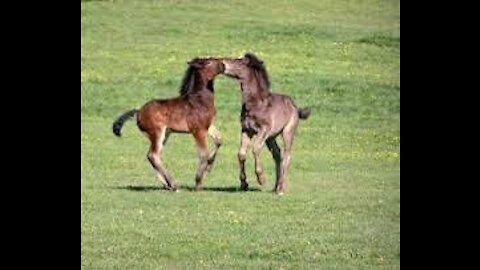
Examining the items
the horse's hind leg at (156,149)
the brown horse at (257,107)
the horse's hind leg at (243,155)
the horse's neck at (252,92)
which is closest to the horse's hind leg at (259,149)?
the brown horse at (257,107)

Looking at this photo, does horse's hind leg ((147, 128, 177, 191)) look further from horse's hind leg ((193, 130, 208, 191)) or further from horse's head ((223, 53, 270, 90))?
horse's head ((223, 53, 270, 90))

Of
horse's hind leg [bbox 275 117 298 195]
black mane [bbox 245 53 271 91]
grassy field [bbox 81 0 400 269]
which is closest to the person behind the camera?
grassy field [bbox 81 0 400 269]

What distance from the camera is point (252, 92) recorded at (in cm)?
1455

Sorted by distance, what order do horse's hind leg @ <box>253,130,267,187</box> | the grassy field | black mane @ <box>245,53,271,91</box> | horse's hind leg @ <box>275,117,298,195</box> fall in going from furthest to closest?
horse's hind leg @ <box>275,117,298,195</box>, black mane @ <box>245,53,271,91</box>, horse's hind leg @ <box>253,130,267,187</box>, the grassy field

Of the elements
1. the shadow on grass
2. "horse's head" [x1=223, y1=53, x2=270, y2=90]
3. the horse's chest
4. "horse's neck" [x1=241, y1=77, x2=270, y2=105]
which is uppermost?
"horse's head" [x1=223, y1=53, x2=270, y2=90]

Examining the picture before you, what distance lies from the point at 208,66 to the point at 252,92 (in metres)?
0.59

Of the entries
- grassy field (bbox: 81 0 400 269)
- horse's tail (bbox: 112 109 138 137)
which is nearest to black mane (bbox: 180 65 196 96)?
horse's tail (bbox: 112 109 138 137)

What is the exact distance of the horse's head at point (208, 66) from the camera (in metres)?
14.3

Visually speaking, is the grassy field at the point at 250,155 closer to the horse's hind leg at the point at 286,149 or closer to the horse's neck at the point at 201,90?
the horse's hind leg at the point at 286,149

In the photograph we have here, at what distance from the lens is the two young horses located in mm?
14359
